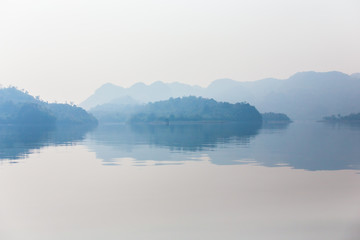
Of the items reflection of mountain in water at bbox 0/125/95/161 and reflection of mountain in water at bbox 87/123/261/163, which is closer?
reflection of mountain in water at bbox 87/123/261/163

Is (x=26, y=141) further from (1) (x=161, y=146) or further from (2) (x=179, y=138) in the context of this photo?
(2) (x=179, y=138)

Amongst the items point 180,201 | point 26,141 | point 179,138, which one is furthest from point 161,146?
point 180,201

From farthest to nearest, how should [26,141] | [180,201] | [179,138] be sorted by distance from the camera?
[179,138] < [26,141] < [180,201]

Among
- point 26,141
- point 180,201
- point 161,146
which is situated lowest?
point 180,201

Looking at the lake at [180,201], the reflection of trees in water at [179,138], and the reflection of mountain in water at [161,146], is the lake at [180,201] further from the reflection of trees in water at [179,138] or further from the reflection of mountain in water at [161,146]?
the reflection of trees in water at [179,138]

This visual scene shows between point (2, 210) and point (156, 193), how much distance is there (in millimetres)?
7434

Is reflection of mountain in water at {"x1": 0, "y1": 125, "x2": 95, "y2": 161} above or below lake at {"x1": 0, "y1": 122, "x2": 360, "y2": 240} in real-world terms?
above

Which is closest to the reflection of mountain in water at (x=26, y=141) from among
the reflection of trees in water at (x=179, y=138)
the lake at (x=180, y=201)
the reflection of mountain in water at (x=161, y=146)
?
A: the reflection of mountain in water at (x=161, y=146)

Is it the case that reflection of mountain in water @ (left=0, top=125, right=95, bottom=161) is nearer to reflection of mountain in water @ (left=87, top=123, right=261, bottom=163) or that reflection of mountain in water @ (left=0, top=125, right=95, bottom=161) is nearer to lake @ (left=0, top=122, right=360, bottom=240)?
reflection of mountain in water @ (left=87, top=123, right=261, bottom=163)

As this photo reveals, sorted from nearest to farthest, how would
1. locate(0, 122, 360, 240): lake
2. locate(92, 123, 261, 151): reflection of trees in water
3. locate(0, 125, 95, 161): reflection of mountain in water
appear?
1. locate(0, 122, 360, 240): lake
2. locate(0, 125, 95, 161): reflection of mountain in water
3. locate(92, 123, 261, 151): reflection of trees in water

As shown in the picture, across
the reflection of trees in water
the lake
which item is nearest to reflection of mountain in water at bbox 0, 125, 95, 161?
the reflection of trees in water

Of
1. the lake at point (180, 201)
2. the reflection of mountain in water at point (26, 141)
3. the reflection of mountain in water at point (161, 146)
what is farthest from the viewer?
the reflection of mountain in water at point (26, 141)

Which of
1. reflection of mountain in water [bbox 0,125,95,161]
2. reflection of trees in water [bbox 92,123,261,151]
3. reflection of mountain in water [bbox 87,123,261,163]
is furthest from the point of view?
reflection of trees in water [bbox 92,123,261,151]

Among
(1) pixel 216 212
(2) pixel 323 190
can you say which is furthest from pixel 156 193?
(2) pixel 323 190
